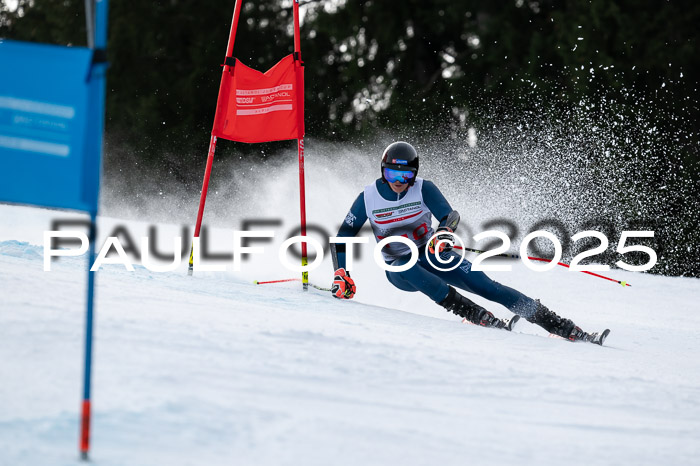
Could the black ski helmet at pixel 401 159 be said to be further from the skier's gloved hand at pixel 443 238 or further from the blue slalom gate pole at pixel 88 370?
the blue slalom gate pole at pixel 88 370

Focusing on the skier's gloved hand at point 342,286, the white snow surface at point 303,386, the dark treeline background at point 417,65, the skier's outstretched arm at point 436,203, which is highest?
the dark treeline background at point 417,65

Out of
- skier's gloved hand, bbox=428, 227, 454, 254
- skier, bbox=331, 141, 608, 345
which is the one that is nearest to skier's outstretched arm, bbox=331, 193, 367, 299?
skier, bbox=331, 141, 608, 345

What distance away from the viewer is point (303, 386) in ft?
9.98

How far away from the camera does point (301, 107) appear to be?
6215mm

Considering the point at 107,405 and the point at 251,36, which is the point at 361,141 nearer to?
the point at 251,36

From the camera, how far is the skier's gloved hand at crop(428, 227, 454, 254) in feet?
17.2

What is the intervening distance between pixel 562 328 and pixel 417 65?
13.1 metres

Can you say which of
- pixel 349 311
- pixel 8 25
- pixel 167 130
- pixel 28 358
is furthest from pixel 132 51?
pixel 28 358

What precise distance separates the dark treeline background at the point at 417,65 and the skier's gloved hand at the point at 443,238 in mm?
8422

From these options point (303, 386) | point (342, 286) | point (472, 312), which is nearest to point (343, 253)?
point (342, 286)

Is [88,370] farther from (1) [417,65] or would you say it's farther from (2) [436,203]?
(1) [417,65]

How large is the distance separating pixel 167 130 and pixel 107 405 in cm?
1576

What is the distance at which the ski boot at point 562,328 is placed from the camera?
5207 mm

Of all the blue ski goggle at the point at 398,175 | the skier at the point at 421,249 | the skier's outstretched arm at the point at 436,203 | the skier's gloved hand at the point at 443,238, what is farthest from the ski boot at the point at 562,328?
the blue ski goggle at the point at 398,175
